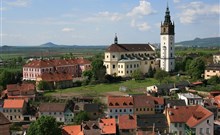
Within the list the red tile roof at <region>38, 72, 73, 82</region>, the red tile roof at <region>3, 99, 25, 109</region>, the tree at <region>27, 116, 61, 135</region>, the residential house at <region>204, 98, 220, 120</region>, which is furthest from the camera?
the red tile roof at <region>38, 72, 73, 82</region>

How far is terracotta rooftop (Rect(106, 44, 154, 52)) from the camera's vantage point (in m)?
92.7

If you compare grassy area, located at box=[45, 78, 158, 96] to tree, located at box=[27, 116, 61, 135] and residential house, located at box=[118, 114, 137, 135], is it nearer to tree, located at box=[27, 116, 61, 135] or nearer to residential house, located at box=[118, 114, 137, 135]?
residential house, located at box=[118, 114, 137, 135]

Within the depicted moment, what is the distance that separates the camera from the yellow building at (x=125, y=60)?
9031 centimetres

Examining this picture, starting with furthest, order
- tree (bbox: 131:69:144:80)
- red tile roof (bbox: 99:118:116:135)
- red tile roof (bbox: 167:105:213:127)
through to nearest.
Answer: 1. tree (bbox: 131:69:144:80)
2. red tile roof (bbox: 99:118:116:135)
3. red tile roof (bbox: 167:105:213:127)

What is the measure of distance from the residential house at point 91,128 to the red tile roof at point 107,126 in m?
0.53

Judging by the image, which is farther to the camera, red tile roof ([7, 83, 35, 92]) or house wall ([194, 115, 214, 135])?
red tile roof ([7, 83, 35, 92])

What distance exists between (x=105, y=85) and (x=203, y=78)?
2179cm

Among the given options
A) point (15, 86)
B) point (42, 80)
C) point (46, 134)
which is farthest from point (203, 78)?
point (46, 134)

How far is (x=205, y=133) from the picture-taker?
1660 inches

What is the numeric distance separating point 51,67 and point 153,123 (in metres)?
52.2

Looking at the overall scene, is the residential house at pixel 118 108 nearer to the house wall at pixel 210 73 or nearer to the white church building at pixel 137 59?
the house wall at pixel 210 73

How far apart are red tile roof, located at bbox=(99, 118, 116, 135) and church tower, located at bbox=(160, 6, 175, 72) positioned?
1895 inches

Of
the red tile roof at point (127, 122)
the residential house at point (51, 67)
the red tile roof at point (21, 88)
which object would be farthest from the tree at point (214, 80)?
the residential house at point (51, 67)

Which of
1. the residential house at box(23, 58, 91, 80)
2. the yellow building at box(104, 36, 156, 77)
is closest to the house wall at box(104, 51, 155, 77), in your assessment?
the yellow building at box(104, 36, 156, 77)
